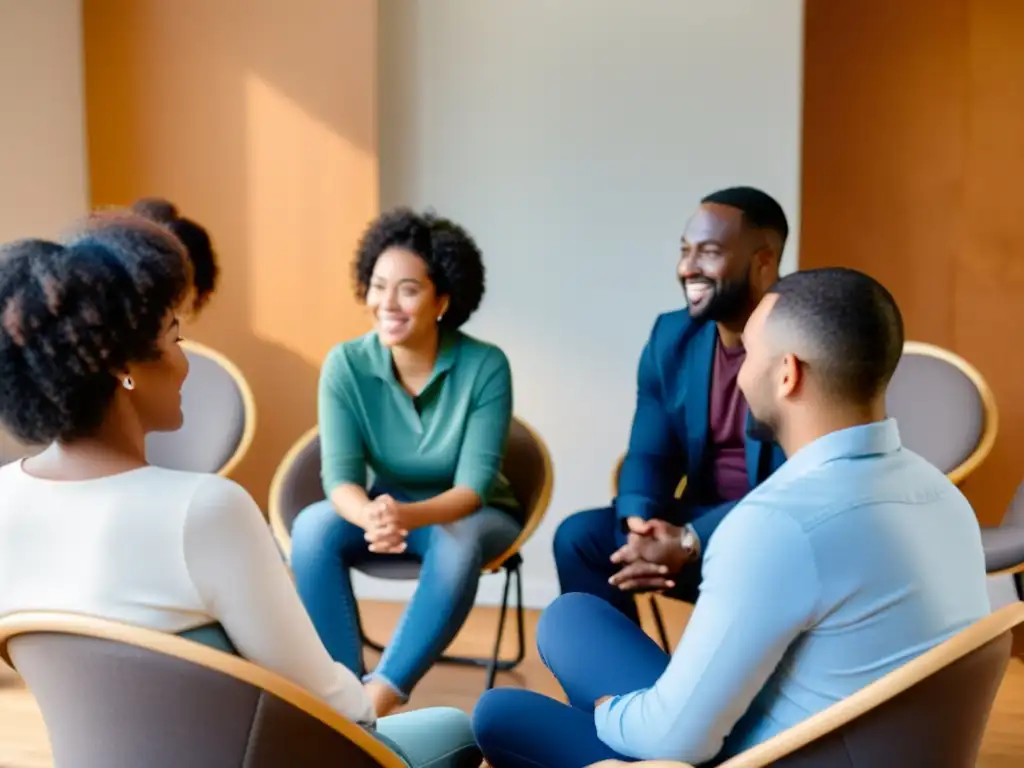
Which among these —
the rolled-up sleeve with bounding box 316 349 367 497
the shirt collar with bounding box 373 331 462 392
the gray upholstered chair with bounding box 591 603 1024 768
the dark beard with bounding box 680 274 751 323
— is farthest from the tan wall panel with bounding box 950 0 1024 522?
the gray upholstered chair with bounding box 591 603 1024 768

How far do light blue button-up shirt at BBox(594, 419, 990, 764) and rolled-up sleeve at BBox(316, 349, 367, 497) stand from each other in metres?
1.51

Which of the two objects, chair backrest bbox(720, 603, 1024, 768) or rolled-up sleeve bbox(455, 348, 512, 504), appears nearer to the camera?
chair backrest bbox(720, 603, 1024, 768)

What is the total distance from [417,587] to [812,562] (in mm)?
1510

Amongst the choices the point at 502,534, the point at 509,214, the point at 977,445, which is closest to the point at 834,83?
the point at 509,214

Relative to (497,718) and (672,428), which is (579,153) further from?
(497,718)

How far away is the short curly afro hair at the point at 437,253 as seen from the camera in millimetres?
2748

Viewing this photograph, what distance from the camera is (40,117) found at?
3523mm

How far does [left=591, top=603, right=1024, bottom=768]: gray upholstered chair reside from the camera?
1.06 m

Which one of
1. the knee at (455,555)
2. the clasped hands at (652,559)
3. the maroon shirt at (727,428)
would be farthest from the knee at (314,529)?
the maroon shirt at (727,428)

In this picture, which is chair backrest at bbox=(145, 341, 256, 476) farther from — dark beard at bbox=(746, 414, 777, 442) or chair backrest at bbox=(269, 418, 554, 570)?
dark beard at bbox=(746, 414, 777, 442)

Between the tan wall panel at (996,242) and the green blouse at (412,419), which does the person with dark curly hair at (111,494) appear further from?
the tan wall panel at (996,242)

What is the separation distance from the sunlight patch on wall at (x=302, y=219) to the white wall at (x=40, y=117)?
0.65 metres

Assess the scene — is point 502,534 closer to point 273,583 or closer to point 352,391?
point 352,391

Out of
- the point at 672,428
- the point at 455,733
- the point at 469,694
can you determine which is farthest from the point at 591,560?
the point at 455,733
